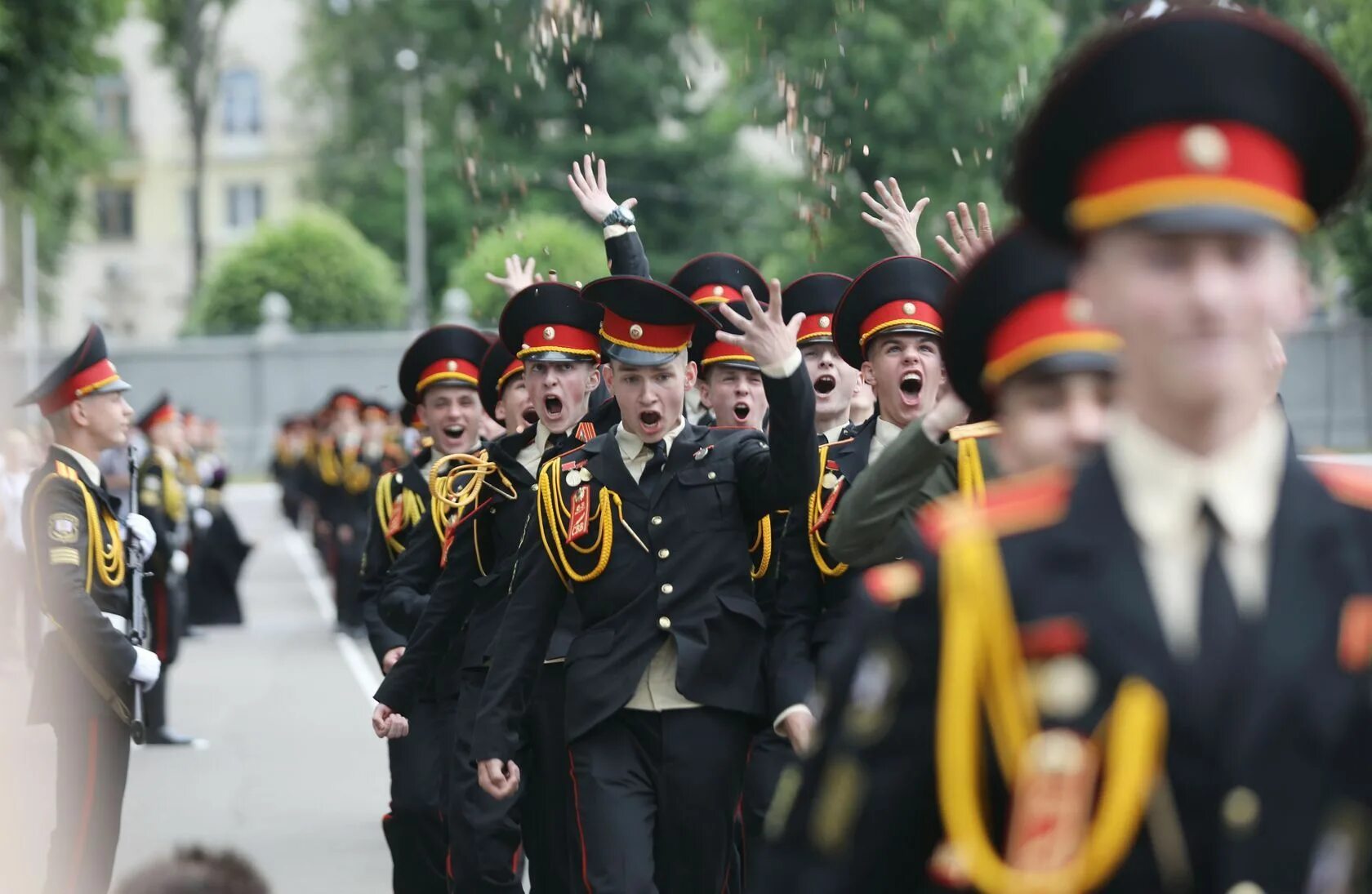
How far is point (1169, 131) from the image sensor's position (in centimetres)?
238

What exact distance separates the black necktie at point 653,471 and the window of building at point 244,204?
3019 inches

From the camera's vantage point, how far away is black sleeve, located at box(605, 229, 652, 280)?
306 inches

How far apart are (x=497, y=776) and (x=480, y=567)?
1.36 m

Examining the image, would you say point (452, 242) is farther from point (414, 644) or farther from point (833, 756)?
point (833, 756)

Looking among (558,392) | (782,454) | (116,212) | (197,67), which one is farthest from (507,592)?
(116,212)

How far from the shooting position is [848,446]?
6398 mm

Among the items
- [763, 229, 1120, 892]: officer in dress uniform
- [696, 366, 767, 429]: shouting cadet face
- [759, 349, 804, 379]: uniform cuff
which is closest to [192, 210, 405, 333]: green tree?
[696, 366, 767, 429]: shouting cadet face

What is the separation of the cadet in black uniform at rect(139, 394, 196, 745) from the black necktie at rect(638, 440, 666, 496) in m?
4.89

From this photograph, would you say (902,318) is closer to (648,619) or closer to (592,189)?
(648,619)

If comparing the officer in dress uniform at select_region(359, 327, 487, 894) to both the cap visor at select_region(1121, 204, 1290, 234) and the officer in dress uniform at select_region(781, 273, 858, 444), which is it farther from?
the cap visor at select_region(1121, 204, 1290, 234)

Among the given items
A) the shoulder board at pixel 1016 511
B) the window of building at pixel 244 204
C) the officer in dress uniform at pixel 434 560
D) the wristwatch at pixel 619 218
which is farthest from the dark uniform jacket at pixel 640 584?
the window of building at pixel 244 204

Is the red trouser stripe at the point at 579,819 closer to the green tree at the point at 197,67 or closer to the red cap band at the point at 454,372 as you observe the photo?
the red cap band at the point at 454,372

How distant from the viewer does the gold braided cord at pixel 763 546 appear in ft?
21.2

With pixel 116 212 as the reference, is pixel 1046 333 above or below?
below
